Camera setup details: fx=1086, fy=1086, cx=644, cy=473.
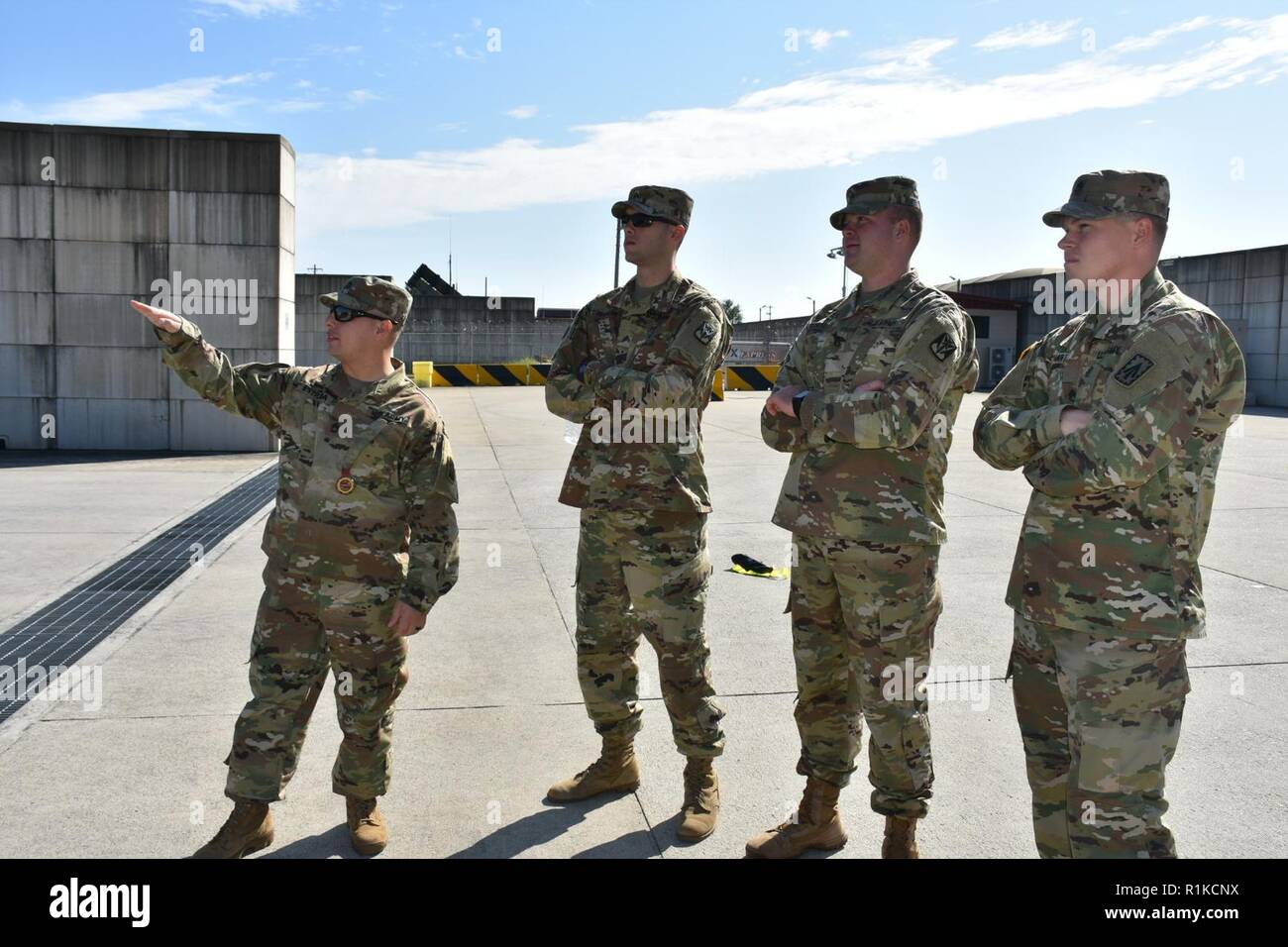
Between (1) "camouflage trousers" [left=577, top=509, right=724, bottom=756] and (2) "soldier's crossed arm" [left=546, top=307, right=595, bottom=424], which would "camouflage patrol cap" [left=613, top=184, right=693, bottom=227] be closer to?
(2) "soldier's crossed arm" [left=546, top=307, right=595, bottom=424]

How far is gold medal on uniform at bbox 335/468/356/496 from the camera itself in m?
3.32

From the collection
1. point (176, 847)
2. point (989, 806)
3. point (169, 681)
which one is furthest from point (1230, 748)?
point (169, 681)

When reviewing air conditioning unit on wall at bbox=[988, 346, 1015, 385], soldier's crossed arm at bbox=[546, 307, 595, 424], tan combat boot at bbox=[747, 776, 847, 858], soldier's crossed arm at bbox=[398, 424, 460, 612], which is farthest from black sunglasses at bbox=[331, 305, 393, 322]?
air conditioning unit on wall at bbox=[988, 346, 1015, 385]

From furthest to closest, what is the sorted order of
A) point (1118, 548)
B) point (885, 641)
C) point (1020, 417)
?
point (885, 641), point (1020, 417), point (1118, 548)

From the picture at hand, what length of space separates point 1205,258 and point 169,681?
2615 centimetres

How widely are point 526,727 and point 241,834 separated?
134 cm

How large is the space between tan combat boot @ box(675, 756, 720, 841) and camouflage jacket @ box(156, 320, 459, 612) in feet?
3.39

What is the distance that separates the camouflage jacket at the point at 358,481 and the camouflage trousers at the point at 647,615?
1.76 ft

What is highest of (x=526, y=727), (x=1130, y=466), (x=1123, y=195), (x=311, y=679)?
(x=1123, y=195)

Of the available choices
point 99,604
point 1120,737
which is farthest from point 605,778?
point 99,604

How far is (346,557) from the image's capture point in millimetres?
3314

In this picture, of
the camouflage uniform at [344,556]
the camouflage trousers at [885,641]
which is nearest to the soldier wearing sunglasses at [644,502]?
the camouflage trousers at [885,641]

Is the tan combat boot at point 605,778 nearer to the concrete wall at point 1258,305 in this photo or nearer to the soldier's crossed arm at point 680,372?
the soldier's crossed arm at point 680,372

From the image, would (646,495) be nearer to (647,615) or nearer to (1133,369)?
(647,615)
